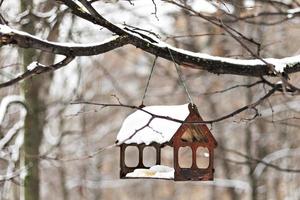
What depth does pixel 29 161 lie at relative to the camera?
6988 mm

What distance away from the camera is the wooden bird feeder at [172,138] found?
3566mm

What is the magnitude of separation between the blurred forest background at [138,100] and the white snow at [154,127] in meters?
0.25

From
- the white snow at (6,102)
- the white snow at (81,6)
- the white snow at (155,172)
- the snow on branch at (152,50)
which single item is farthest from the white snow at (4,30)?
the white snow at (6,102)

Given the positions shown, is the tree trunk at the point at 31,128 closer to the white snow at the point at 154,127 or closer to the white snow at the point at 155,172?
the white snow at the point at 154,127

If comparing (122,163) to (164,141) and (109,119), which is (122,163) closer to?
(164,141)

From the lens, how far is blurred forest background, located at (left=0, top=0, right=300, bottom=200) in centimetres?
615

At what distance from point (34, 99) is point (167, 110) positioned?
12.6ft

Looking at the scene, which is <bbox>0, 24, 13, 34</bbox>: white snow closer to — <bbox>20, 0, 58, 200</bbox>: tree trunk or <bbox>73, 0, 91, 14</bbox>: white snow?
<bbox>73, 0, 91, 14</bbox>: white snow

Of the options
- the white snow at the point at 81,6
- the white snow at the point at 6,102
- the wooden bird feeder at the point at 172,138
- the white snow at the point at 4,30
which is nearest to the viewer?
the white snow at the point at 4,30

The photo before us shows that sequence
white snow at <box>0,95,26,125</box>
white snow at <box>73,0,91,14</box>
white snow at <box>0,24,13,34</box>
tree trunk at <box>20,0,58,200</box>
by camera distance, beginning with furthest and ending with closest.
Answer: tree trunk at <box>20,0,58,200</box>, white snow at <box>0,95,26,125</box>, white snow at <box>73,0,91,14</box>, white snow at <box>0,24,13,34</box>

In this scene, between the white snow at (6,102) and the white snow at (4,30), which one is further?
the white snow at (6,102)

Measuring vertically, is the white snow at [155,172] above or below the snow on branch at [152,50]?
below

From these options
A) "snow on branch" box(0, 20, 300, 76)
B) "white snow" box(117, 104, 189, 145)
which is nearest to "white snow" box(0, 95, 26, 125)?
"white snow" box(117, 104, 189, 145)

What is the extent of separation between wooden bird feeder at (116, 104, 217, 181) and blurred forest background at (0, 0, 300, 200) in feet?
0.88
